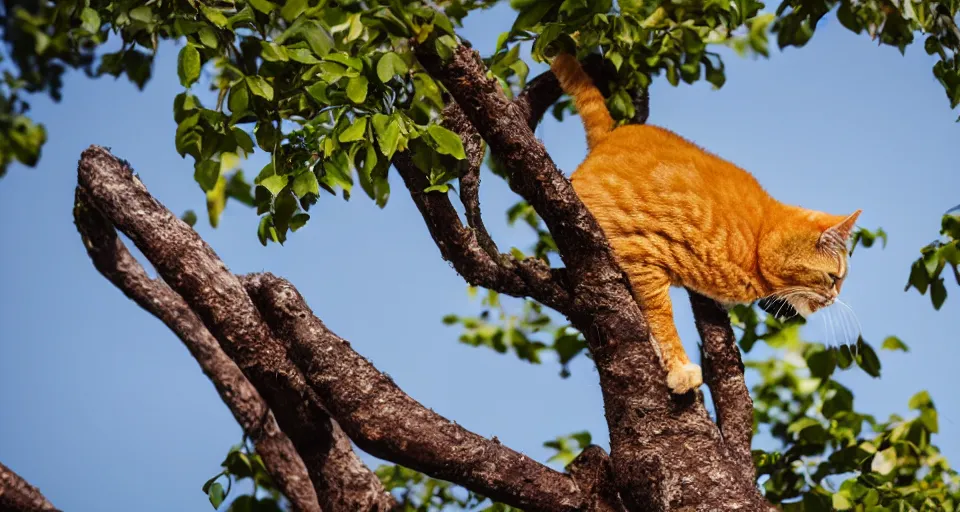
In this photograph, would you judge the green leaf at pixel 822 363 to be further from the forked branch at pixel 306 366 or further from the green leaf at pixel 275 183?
the green leaf at pixel 275 183

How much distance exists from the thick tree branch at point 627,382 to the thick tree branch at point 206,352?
3.97 ft

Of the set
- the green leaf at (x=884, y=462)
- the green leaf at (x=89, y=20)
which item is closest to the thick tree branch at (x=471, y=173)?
the green leaf at (x=89, y=20)

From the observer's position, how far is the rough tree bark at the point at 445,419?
7.77ft

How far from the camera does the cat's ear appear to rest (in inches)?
114

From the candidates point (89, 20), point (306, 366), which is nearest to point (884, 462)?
point (306, 366)

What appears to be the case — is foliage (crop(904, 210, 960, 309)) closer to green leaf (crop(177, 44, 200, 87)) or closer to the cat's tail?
the cat's tail

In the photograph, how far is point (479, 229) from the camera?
8.84 feet

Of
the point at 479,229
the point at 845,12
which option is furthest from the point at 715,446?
the point at 845,12

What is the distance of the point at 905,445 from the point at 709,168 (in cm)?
137

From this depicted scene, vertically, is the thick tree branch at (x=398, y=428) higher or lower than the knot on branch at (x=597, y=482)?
lower

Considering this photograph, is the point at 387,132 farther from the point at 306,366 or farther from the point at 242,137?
the point at 306,366

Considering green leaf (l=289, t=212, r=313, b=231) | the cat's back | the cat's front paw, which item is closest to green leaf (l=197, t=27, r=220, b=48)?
green leaf (l=289, t=212, r=313, b=231)

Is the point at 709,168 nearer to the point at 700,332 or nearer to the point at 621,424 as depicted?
the point at 700,332

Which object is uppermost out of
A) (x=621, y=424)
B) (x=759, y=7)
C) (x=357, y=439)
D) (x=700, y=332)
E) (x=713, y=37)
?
(x=713, y=37)
